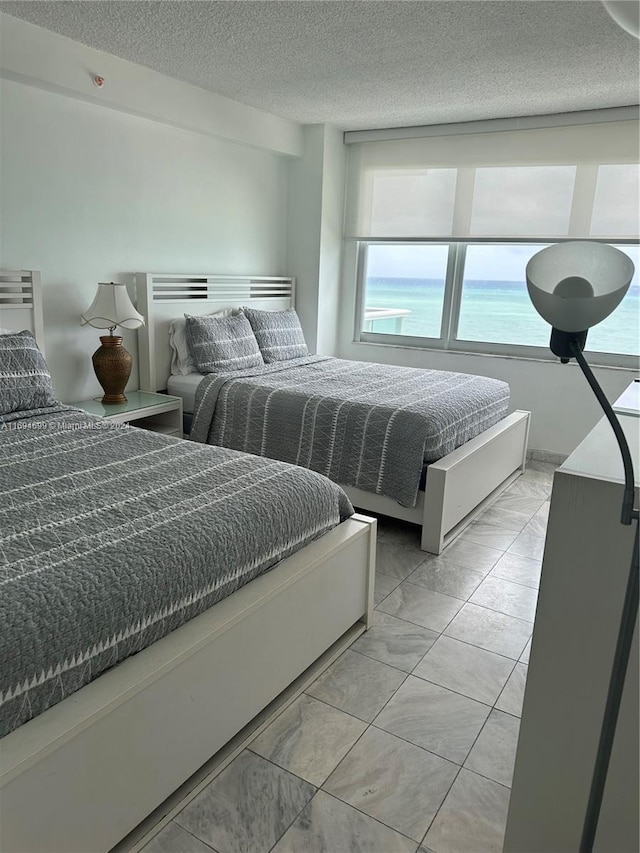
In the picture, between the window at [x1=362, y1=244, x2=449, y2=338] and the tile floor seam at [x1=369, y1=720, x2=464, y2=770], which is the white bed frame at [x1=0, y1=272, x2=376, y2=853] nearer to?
the tile floor seam at [x1=369, y1=720, x2=464, y2=770]

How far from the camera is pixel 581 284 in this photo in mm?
1007

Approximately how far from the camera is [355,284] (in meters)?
5.10

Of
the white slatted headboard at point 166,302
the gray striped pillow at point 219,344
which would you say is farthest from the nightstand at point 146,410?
the gray striped pillow at point 219,344

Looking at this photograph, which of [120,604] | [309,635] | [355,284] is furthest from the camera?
[355,284]

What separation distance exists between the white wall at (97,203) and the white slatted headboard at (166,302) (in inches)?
3.5

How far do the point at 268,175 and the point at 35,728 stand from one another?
4243mm

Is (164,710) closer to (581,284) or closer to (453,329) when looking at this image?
(581,284)

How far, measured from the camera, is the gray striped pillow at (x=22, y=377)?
250 cm

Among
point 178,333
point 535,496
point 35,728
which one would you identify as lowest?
point 535,496

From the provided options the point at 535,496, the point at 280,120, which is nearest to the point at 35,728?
the point at 535,496

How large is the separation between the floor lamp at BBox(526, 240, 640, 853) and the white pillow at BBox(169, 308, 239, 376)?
308 centimetres

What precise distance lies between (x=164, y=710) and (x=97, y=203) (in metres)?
2.89

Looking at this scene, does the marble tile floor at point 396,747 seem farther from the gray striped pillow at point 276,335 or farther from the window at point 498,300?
the window at point 498,300

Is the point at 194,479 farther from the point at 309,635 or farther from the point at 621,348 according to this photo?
the point at 621,348
